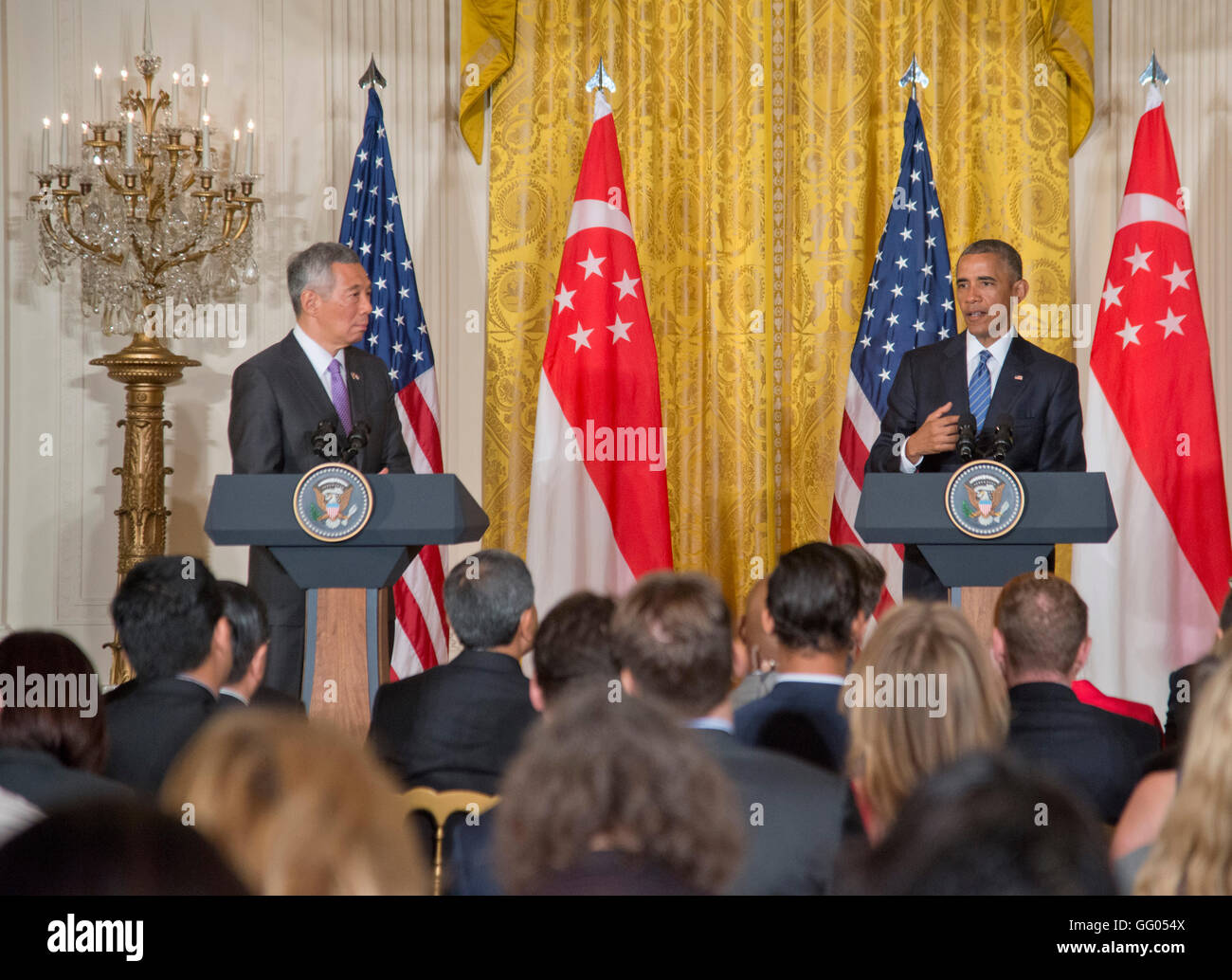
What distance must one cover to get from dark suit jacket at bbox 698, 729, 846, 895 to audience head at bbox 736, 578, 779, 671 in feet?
3.03

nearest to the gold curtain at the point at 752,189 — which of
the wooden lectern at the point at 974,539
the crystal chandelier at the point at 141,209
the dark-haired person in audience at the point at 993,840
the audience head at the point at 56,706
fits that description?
the crystal chandelier at the point at 141,209

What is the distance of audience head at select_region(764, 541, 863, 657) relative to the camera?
2.63m

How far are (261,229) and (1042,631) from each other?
14.8ft

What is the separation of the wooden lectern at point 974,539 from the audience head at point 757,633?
1.40ft

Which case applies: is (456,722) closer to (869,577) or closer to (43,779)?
(43,779)

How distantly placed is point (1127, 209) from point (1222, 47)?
1.20 m

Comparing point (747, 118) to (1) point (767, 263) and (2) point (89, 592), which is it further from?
(2) point (89, 592)

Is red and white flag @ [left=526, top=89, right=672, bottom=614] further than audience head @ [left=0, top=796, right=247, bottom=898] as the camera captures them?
Yes

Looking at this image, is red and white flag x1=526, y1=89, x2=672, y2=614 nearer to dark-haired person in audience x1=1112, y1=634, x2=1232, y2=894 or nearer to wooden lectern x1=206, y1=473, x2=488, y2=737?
wooden lectern x1=206, y1=473, x2=488, y2=737

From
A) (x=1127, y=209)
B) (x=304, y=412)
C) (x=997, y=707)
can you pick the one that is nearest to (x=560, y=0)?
(x=1127, y=209)

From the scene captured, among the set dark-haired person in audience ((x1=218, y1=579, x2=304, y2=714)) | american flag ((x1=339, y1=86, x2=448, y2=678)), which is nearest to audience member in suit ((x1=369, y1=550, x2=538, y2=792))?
dark-haired person in audience ((x1=218, y1=579, x2=304, y2=714))

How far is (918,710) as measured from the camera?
205cm

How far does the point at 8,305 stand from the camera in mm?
6082
